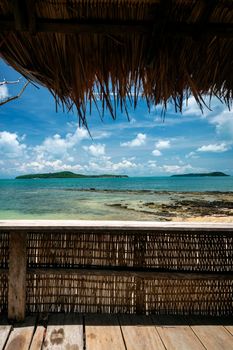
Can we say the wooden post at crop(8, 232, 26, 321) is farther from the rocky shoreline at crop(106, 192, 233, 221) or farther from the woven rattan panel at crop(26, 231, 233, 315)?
the rocky shoreline at crop(106, 192, 233, 221)

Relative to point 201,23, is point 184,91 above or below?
below

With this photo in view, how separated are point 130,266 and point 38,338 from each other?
77cm

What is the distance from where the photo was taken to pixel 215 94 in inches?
69.2

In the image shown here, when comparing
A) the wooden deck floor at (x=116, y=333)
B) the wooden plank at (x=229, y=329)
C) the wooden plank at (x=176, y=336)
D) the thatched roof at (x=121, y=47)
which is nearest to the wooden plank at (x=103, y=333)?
the wooden deck floor at (x=116, y=333)

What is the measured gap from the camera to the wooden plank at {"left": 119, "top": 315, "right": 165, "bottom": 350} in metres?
1.83

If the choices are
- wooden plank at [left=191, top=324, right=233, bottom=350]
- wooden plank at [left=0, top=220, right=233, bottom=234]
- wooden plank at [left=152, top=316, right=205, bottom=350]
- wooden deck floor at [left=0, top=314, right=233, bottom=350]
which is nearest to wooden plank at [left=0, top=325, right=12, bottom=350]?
wooden deck floor at [left=0, top=314, right=233, bottom=350]

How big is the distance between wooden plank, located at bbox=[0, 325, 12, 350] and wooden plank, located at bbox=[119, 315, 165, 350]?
0.74 metres

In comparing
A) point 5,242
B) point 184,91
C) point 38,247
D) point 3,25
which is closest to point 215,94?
point 184,91

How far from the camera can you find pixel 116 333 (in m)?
1.95

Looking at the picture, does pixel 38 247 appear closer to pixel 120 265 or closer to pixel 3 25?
pixel 120 265

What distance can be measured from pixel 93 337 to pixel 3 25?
1.83m

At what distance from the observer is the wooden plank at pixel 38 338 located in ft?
5.89

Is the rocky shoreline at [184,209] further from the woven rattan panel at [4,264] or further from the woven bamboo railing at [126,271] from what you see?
the woven rattan panel at [4,264]

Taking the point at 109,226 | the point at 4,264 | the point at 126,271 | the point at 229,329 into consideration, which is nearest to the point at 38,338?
the point at 4,264
